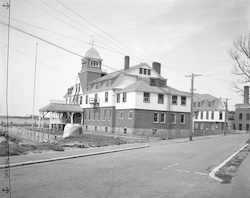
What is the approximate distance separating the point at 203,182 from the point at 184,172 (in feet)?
6.11

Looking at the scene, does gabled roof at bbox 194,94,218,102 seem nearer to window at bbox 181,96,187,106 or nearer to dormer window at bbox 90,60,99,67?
window at bbox 181,96,187,106

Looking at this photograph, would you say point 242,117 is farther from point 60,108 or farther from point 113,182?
point 113,182

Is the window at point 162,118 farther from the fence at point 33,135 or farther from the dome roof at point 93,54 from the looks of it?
the dome roof at point 93,54

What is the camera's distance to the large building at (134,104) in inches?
1694

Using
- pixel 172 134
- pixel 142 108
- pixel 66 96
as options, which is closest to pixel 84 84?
pixel 66 96

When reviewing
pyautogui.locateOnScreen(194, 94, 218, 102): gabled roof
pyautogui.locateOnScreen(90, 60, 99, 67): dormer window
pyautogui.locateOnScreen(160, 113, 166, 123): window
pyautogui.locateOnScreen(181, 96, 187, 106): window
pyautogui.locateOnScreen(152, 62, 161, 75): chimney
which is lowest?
pyautogui.locateOnScreen(160, 113, 166, 123): window

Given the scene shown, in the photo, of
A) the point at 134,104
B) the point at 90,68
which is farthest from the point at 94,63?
the point at 134,104

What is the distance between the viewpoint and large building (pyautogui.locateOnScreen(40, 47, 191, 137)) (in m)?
43.0

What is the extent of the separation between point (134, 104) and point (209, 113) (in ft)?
129

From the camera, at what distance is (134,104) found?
4244 cm

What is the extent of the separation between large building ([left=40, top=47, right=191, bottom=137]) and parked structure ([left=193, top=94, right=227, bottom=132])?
26592 mm

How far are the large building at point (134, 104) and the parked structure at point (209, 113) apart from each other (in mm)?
26592

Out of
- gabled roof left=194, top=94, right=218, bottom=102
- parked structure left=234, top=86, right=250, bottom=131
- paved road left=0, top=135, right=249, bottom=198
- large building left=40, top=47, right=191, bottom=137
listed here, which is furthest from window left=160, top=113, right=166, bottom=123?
parked structure left=234, top=86, right=250, bottom=131

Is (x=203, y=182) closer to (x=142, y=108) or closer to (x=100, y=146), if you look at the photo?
(x=100, y=146)
